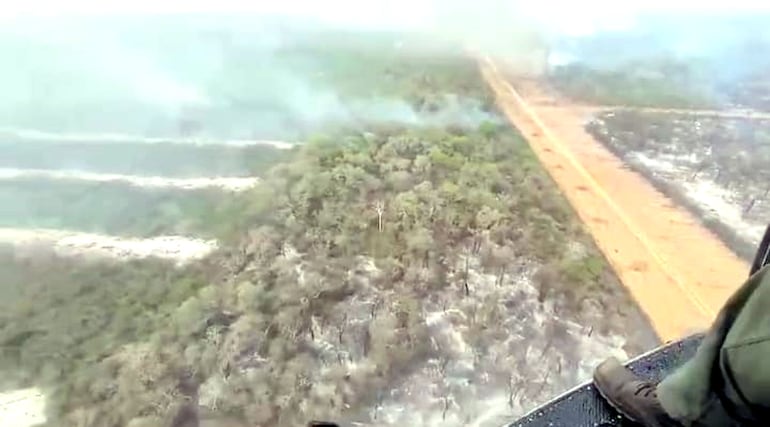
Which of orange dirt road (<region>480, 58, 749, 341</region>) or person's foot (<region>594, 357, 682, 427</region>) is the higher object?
person's foot (<region>594, 357, 682, 427</region>)

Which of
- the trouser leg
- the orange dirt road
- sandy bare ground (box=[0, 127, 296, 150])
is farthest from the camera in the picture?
sandy bare ground (box=[0, 127, 296, 150])

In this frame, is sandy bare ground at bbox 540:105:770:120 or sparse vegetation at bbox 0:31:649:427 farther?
sandy bare ground at bbox 540:105:770:120

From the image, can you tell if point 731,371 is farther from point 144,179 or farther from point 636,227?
point 144,179

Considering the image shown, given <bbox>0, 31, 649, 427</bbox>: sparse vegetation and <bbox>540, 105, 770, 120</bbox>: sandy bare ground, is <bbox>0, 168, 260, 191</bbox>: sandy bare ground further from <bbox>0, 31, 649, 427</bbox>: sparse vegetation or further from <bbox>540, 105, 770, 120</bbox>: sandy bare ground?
<bbox>540, 105, 770, 120</bbox>: sandy bare ground

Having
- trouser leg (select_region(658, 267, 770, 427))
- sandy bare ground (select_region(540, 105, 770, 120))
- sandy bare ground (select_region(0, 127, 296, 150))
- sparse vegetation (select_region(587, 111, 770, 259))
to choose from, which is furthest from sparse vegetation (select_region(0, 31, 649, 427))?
trouser leg (select_region(658, 267, 770, 427))

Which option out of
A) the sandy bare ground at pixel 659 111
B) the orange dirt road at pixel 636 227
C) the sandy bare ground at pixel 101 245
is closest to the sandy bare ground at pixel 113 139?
the sandy bare ground at pixel 101 245

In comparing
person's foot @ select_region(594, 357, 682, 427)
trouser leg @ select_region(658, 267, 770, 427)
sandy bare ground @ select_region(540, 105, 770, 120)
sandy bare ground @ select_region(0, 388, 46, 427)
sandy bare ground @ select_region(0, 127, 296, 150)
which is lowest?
sandy bare ground @ select_region(0, 388, 46, 427)

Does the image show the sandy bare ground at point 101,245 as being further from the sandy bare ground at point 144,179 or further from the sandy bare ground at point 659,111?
the sandy bare ground at point 659,111

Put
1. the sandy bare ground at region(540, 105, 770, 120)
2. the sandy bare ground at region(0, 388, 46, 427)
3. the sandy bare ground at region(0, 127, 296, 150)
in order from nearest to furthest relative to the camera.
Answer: the sandy bare ground at region(0, 388, 46, 427)
the sandy bare ground at region(0, 127, 296, 150)
the sandy bare ground at region(540, 105, 770, 120)
